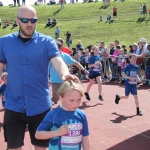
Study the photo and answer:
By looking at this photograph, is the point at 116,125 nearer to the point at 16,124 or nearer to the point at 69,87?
the point at 16,124

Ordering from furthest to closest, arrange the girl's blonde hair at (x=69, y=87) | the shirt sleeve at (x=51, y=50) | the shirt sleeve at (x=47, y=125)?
1. the shirt sleeve at (x=51, y=50)
2. the shirt sleeve at (x=47, y=125)
3. the girl's blonde hair at (x=69, y=87)

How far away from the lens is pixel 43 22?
1871 inches

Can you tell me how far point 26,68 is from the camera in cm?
386

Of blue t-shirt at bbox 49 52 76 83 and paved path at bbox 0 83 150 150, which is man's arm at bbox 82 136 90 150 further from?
blue t-shirt at bbox 49 52 76 83

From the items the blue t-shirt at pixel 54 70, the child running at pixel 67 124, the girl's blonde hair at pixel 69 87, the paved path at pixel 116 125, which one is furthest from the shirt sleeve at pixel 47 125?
→ the blue t-shirt at pixel 54 70

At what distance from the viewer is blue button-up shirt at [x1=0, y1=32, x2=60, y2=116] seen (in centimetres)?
385

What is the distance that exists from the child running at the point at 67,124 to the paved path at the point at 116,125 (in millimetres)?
3081

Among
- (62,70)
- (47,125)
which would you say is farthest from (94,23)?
(47,125)

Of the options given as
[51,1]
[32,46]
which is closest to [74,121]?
[32,46]

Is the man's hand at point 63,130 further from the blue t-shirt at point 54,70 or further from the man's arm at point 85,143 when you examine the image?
the blue t-shirt at point 54,70

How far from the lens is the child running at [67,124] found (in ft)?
10.2

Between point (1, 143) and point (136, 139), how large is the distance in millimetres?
2563

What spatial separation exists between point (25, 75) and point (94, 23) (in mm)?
38686

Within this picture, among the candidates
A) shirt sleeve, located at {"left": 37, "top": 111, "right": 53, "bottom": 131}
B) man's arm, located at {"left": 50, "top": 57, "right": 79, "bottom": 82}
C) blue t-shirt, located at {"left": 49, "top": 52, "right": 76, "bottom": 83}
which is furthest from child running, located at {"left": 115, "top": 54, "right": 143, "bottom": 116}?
shirt sleeve, located at {"left": 37, "top": 111, "right": 53, "bottom": 131}
